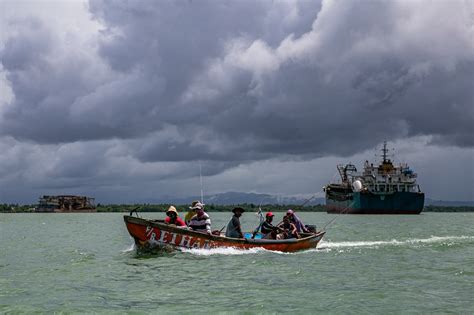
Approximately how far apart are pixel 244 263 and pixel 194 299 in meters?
6.80

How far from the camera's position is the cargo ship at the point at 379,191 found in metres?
100

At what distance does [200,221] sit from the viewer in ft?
75.4

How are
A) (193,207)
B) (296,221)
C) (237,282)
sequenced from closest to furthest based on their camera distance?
1. (237,282)
2. (193,207)
3. (296,221)

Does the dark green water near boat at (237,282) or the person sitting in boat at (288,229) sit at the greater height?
the person sitting in boat at (288,229)

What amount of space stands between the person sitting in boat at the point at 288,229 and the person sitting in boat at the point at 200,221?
14.4 ft

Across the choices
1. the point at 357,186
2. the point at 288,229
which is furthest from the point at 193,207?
the point at 357,186


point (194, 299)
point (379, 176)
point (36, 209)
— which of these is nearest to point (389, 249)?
point (194, 299)

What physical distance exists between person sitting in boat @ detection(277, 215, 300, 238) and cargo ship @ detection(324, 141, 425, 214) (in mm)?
69527

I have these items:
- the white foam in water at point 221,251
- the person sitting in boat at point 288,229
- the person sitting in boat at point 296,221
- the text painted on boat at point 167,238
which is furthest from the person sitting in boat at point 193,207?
the person sitting in boat at point 296,221

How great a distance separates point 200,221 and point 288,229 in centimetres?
507

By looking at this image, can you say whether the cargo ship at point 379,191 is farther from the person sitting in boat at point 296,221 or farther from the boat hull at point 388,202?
the person sitting in boat at point 296,221

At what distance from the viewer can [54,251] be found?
89.5 feet

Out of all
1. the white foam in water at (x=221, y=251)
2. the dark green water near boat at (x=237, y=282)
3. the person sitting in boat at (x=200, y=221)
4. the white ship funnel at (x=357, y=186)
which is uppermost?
the white ship funnel at (x=357, y=186)

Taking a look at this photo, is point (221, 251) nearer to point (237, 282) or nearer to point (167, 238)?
point (167, 238)
